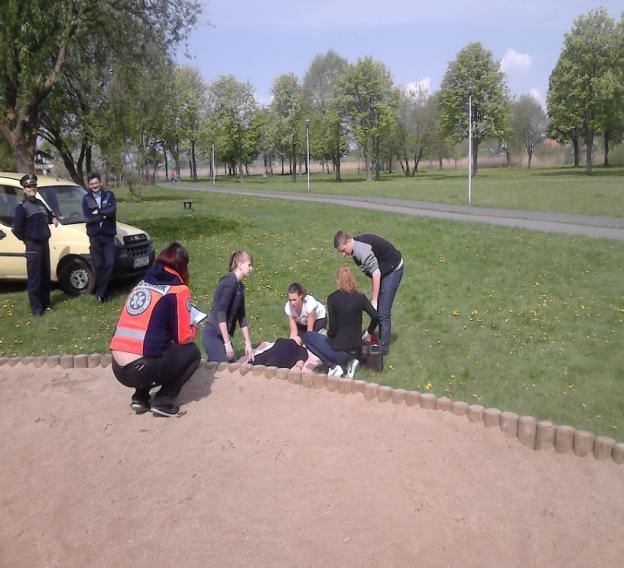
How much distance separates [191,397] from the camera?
6.43 m

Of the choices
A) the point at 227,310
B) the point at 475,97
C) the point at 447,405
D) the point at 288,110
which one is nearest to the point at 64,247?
the point at 227,310

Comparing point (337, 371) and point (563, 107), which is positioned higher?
point (563, 107)

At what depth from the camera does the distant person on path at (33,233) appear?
30.2ft

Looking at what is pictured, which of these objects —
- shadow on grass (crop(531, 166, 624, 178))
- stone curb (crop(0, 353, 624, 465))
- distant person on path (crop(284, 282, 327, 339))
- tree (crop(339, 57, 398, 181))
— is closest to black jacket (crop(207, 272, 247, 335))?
stone curb (crop(0, 353, 624, 465))

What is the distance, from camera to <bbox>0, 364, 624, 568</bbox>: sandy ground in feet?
12.8

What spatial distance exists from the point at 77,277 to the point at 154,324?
611 cm

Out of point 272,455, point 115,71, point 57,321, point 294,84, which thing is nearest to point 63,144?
point 115,71

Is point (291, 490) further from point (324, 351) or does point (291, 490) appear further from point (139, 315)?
point (324, 351)

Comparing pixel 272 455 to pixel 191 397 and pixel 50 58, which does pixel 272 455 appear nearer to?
pixel 191 397

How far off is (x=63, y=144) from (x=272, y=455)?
101ft

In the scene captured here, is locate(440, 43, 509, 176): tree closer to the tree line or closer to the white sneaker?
the tree line

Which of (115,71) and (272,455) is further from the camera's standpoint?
(115,71)

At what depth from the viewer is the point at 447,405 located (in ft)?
19.1

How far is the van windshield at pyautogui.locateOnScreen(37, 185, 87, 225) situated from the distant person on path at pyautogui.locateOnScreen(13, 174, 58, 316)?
1.65m
